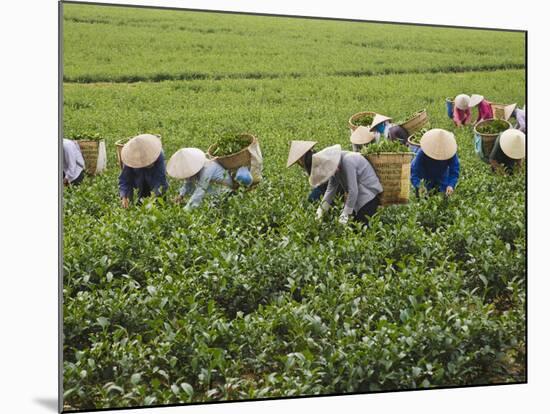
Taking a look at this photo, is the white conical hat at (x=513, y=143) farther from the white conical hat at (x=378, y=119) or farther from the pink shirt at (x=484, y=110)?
the white conical hat at (x=378, y=119)

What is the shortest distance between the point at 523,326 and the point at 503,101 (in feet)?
5.24

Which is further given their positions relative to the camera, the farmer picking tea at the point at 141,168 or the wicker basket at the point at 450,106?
the wicker basket at the point at 450,106

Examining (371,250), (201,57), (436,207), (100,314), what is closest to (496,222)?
(436,207)

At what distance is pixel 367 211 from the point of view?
6.67 metres

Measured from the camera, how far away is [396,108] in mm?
6840

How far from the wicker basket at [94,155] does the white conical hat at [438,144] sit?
2.21 m

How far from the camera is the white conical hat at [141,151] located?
6.23 meters

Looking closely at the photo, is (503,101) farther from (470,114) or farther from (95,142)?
(95,142)

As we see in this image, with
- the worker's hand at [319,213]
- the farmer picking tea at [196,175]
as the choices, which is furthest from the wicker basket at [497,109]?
the farmer picking tea at [196,175]

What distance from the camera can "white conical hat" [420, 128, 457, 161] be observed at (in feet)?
22.4

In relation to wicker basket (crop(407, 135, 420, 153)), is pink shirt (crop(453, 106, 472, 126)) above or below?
above

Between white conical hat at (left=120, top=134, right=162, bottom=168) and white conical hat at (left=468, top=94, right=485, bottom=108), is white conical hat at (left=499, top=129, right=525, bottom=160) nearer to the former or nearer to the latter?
white conical hat at (left=468, top=94, right=485, bottom=108)

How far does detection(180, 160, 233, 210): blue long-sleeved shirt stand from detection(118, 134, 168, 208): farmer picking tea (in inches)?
7.0

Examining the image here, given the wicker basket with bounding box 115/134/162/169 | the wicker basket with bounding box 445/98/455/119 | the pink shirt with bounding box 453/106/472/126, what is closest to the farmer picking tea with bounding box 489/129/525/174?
the pink shirt with bounding box 453/106/472/126
